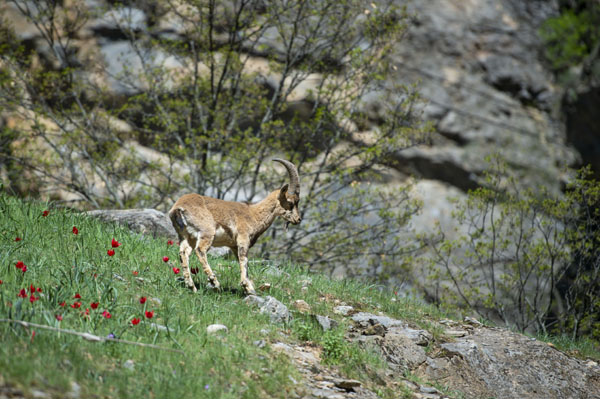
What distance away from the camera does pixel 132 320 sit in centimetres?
555

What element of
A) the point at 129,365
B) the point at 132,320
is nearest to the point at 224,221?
the point at 132,320

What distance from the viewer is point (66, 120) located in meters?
17.6

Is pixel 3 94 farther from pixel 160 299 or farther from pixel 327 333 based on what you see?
pixel 327 333

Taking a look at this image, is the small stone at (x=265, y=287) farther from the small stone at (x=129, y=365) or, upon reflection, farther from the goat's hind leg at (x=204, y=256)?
the small stone at (x=129, y=365)

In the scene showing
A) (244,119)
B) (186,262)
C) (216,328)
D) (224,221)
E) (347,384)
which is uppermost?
(244,119)

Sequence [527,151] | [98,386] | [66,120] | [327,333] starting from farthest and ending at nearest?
[527,151]
[66,120]
[327,333]
[98,386]

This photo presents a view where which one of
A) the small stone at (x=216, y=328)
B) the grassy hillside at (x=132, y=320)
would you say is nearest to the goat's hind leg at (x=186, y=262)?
the grassy hillside at (x=132, y=320)

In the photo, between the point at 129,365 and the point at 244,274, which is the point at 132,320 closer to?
the point at 129,365

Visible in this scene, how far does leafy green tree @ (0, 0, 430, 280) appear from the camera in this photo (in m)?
16.4

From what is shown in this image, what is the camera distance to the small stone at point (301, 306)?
790cm

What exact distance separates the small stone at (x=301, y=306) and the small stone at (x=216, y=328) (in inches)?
66.8

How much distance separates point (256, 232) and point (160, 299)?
2042 mm

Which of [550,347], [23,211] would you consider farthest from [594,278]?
[23,211]

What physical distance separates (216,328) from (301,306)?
1.95m
